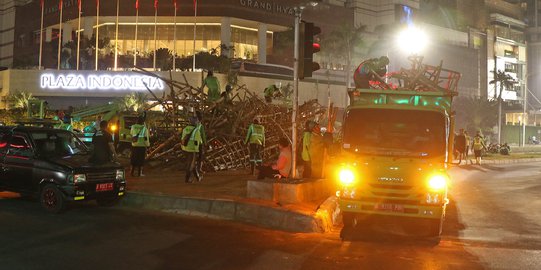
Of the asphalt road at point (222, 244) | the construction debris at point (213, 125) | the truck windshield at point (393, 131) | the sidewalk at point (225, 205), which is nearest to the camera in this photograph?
the asphalt road at point (222, 244)

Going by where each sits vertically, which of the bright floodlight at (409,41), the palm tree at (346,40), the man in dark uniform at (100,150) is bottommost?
the man in dark uniform at (100,150)

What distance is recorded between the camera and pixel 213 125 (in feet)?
56.2

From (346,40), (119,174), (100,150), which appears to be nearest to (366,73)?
(119,174)

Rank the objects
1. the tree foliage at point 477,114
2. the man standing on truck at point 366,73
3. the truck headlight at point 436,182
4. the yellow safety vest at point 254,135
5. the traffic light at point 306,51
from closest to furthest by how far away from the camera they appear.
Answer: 1. the truck headlight at point 436,182
2. the traffic light at point 306,51
3. the man standing on truck at point 366,73
4. the yellow safety vest at point 254,135
5. the tree foliage at point 477,114

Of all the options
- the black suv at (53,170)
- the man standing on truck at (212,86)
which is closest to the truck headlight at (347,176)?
the black suv at (53,170)

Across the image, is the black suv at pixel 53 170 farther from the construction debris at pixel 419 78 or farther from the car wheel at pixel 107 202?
the construction debris at pixel 419 78

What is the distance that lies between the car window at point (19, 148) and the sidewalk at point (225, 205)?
2.29 meters

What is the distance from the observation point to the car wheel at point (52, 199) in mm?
9984

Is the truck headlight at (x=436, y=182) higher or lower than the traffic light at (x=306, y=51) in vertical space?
lower

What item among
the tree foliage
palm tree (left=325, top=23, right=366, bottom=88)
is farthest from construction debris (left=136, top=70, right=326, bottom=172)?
the tree foliage

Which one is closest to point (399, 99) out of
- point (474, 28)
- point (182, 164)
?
point (182, 164)

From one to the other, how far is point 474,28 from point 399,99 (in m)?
87.3

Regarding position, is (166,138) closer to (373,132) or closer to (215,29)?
(373,132)

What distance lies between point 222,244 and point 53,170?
4310 millimetres
